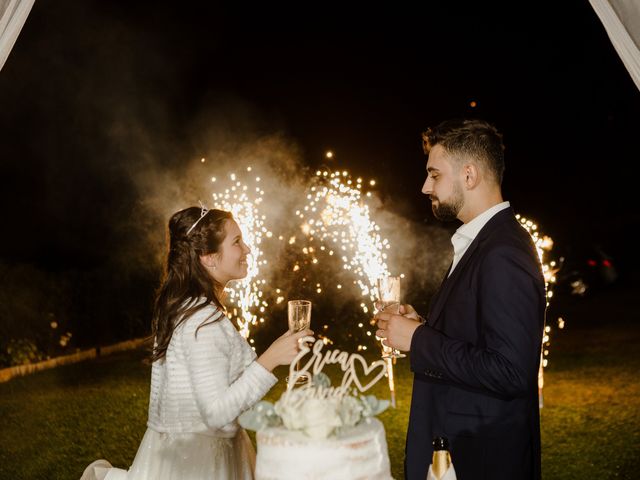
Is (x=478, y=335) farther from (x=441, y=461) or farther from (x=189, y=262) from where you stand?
(x=189, y=262)

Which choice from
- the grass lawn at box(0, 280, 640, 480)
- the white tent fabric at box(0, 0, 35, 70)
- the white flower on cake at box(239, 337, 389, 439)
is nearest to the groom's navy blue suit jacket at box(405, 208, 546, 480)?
the white flower on cake at box(239, 337, 389, 439)

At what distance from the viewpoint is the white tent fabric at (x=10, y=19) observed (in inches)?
124

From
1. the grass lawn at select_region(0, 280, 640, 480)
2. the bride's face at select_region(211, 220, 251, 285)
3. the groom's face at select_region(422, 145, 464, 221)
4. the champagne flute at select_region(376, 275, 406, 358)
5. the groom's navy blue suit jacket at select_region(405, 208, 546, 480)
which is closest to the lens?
the groom's navy blue suit jacket at select_region(405, 208, 546, 480)

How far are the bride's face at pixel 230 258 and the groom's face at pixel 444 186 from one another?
1.01 m

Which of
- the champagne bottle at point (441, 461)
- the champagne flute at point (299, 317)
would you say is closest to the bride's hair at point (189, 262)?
the champagne flute at point (299, 317)

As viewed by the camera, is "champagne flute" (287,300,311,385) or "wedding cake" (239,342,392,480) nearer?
"wedding cake" (239,342,392,480)

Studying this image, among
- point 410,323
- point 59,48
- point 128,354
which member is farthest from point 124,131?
point 410,323

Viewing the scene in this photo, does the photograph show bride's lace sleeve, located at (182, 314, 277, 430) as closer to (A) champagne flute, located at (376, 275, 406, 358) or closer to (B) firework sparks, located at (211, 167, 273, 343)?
(A) champagne flute, located at (376, 275, 406, 358)

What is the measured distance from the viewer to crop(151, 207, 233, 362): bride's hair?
126 inches

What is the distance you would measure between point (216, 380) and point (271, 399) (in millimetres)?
7395

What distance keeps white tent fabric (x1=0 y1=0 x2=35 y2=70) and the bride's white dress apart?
1497 millimetres

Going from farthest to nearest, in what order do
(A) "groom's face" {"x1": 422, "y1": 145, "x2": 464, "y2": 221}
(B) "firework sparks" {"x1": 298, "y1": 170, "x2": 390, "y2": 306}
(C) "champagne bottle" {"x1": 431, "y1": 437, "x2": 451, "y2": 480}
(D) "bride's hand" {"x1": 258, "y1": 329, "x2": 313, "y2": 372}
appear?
(B) "firework sparks" {"x1": 298, "y1": 170, "x2": 390, "y2": 306} < (A) "groom's face" {"x1": 422, "y1": 145, "x2": 464, "y2": 221} < (D) "bride's hand" {"x1": 258, "y1": 329, "x2": 313, "y2": 372} < (C) "champagne bottle" {"x1": 431, "y1": 437, "x2": 451, "y2": 480}

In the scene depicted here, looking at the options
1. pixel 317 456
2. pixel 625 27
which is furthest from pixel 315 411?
pixel 625 27

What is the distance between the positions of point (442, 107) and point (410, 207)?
3910 mm
